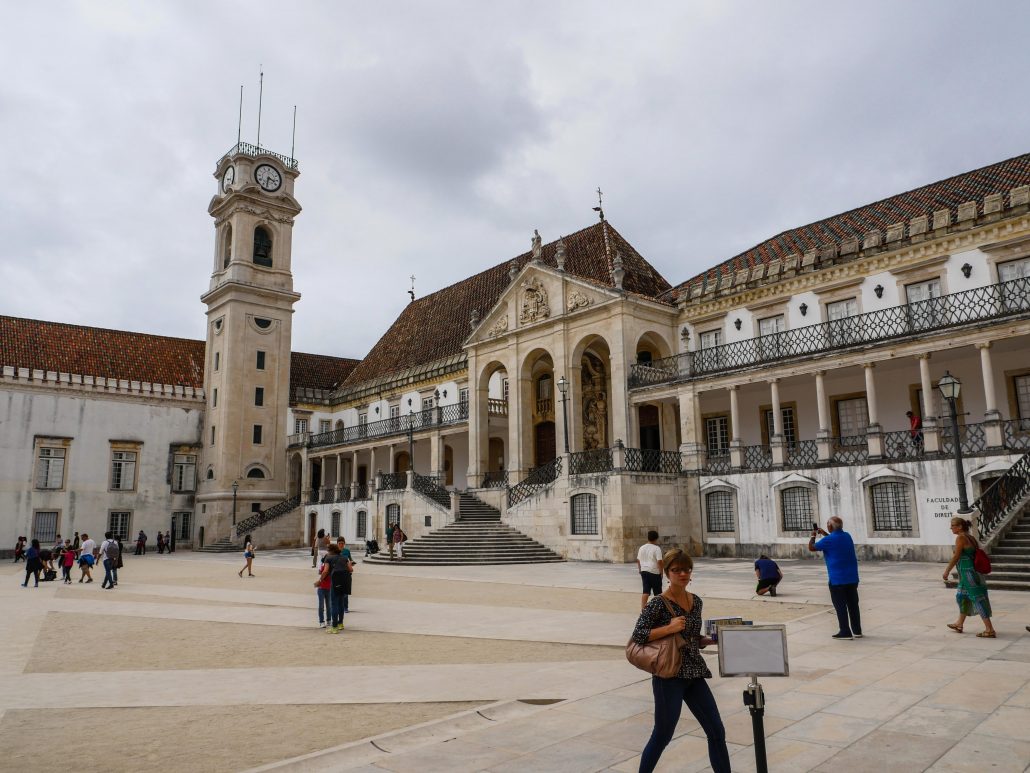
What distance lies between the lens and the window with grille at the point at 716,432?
91.2 ft

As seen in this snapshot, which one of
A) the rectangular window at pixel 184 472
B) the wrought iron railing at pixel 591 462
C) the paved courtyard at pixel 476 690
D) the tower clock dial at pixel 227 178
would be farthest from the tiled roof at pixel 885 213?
the rectangular window at pixel 184 472

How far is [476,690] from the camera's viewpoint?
7129 mm

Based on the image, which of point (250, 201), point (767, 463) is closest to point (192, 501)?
point (250, 201)

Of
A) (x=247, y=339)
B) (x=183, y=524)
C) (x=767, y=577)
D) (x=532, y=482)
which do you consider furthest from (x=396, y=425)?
(x=767, y=577)

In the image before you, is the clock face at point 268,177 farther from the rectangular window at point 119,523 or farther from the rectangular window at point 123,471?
the rectangular window at point 119,523

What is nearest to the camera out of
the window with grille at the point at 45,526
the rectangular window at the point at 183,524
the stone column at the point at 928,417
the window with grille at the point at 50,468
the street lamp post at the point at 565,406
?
the stone column at the point at 928,417

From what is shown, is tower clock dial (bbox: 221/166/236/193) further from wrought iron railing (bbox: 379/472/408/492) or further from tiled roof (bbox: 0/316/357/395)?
wrought iron railing (bbox: 379/472/408/492)

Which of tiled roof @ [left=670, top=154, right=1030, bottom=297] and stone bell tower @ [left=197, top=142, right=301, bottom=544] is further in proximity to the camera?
stone bell tower @ [left=197, top=142, right=301, bottom=544]

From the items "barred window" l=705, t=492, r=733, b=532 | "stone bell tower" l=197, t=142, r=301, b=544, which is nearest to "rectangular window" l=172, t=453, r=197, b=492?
"stone bell tower" l=197, t=142, r=301, b=544

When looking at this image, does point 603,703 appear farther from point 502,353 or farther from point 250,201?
point 250,201

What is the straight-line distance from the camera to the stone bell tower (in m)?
43.7

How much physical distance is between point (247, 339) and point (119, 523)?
12.6 metres

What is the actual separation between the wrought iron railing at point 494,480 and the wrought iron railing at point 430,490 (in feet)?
5.53

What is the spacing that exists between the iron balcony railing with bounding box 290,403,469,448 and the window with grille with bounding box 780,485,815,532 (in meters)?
15.4
